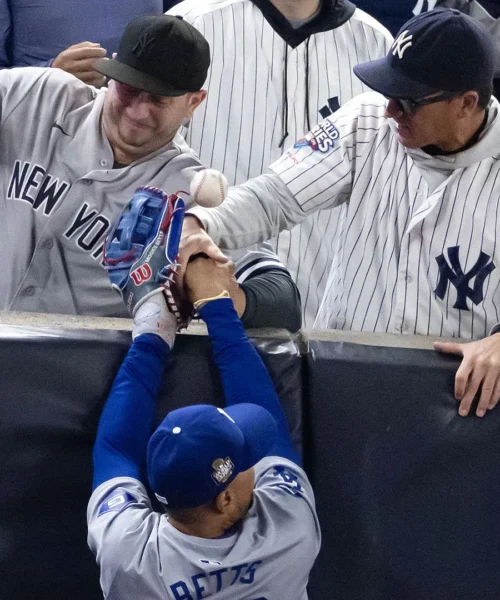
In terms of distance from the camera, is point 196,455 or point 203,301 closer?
point 196,455

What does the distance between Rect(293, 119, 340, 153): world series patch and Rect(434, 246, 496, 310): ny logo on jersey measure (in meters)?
0.32

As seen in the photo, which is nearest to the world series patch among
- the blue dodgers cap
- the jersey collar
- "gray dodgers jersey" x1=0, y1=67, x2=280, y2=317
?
"gray dodgers jersey" x1=0, y1=67, x2=280, y2=317

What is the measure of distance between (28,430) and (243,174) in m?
0.94

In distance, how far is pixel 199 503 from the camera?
1386 millimetres

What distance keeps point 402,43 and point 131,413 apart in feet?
2.89

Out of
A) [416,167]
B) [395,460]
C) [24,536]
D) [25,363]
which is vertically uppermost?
[416,167]

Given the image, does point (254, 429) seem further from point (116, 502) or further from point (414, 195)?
point (414, 195)

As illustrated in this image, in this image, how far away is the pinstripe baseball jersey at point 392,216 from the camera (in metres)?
1.82

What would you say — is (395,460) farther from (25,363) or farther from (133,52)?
(133,52)

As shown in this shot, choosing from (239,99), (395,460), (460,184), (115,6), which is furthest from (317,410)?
(115,6)

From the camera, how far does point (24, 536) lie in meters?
1.71

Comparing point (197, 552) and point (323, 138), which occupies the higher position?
point (323, 138)

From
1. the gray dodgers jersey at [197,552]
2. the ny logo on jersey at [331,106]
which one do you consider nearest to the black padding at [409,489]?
the gray dodgers jersey at [197,552]

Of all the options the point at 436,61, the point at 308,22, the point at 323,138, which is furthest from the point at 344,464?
the point at 308,22
